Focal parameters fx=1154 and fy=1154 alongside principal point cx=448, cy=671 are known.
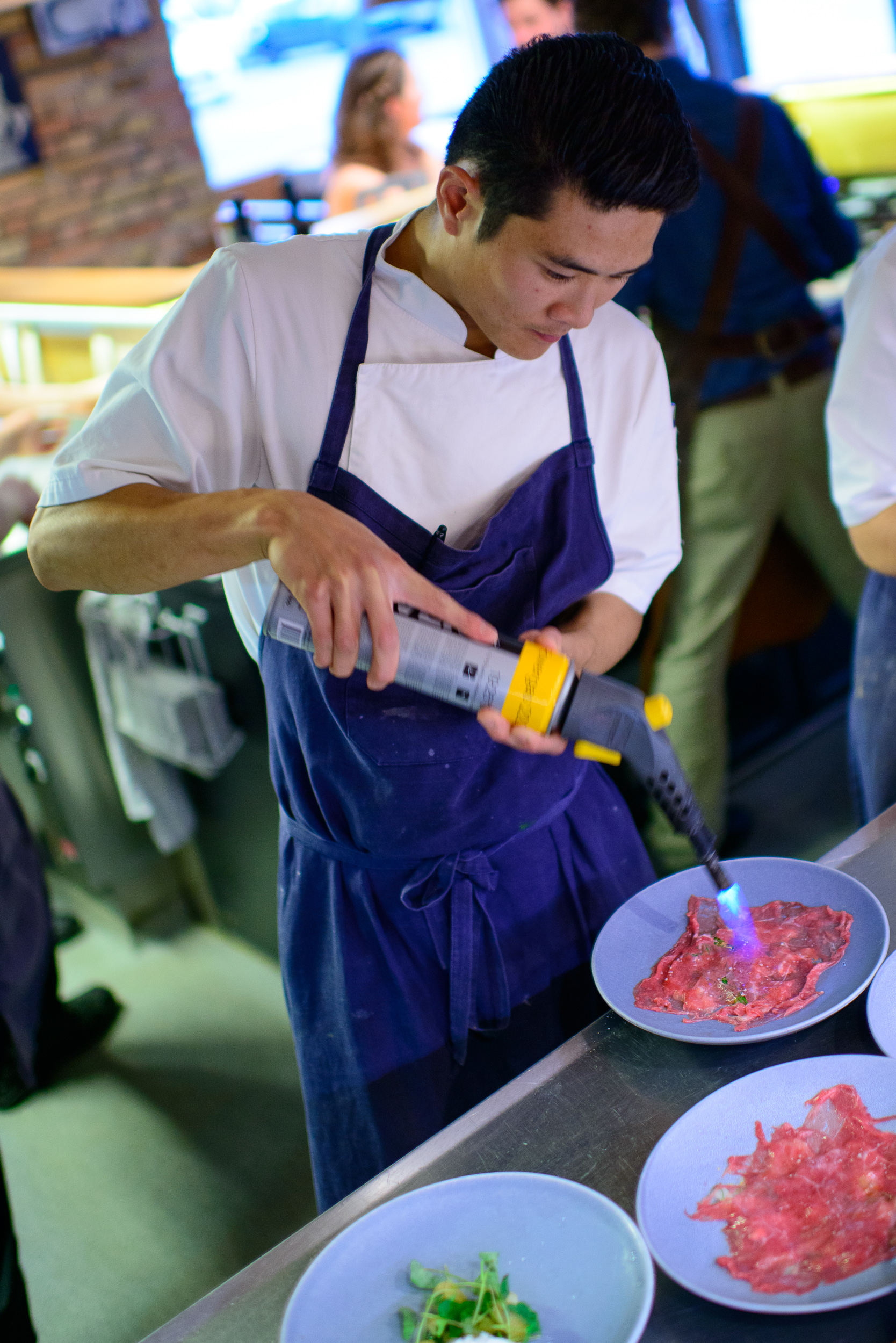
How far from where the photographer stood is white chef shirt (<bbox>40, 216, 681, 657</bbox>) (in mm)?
1134

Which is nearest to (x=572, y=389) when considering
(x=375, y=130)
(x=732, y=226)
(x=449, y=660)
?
(x=449, y=660)

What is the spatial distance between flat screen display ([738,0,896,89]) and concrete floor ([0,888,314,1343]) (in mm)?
3860

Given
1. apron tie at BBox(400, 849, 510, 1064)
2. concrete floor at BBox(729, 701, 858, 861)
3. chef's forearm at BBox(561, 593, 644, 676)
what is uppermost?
chef's forearm at BBox(561, 593, 644, 676)

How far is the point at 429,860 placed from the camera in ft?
4.14

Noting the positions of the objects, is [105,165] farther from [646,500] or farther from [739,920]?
[739,920]

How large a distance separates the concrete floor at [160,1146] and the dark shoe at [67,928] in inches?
3.1

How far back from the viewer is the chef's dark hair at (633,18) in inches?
93.6

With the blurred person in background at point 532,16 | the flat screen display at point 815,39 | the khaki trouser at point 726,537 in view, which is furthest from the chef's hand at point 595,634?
the flat screen display at point 815,39

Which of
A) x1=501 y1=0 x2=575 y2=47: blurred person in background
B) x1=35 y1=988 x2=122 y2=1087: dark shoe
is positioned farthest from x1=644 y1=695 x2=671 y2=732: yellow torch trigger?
x1=501 y1=0 x2=575 y2=47: blurred person in background

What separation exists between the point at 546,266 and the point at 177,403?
0.38 metres

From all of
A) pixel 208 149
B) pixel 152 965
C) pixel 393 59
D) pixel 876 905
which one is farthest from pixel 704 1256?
pixel 208 149

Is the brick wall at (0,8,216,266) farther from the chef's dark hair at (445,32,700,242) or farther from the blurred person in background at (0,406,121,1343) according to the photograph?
the chef's dark hair at (445,32,700,242)

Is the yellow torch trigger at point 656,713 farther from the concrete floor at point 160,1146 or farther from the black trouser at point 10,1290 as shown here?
the concrete floor at point 160,1146

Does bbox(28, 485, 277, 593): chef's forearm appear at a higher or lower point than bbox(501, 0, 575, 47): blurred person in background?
lower
